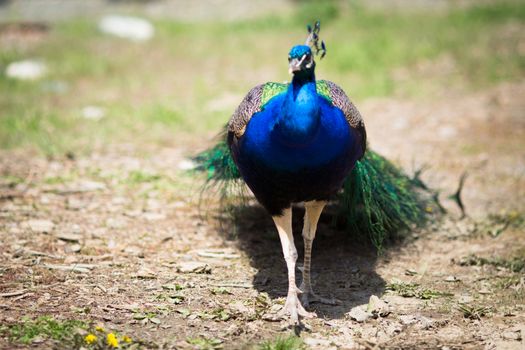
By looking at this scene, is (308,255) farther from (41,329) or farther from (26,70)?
(26,70)

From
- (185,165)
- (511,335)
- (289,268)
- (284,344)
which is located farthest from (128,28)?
(511,335)

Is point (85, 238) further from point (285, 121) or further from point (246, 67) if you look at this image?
point (246, 67)

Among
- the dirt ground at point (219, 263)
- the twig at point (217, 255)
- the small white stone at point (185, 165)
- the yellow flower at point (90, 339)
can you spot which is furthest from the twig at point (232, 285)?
the small white stone at point (185, 165)

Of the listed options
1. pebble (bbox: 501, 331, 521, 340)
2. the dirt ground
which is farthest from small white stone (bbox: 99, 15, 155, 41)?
pebble (bbox: 501, 331, 521, 340)

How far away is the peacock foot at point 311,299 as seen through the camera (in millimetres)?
3893

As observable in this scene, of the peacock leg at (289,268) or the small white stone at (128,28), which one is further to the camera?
the small white stone at (128,28)

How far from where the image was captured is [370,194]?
4309 mm

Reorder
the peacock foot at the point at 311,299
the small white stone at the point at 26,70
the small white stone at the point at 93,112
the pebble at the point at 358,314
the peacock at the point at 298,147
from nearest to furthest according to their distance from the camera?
the peacock at the point at 298,147, the pebble at the point at 358,314, the peacock foot at the point at 311,299, the small white stone at the point at 93,112, the small white stone at the point at 26,70

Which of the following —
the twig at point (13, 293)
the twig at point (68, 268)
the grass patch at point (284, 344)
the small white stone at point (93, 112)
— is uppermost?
the small white stone at point (93, 112)

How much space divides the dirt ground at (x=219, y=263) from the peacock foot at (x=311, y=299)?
0.17ft

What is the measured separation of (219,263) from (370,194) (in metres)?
1.10

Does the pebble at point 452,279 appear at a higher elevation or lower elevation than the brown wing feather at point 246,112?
lower

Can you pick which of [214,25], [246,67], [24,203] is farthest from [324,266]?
[214,25]

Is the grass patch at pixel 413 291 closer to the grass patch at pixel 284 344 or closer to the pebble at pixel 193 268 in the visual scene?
the grass patch at pixel 284 344
